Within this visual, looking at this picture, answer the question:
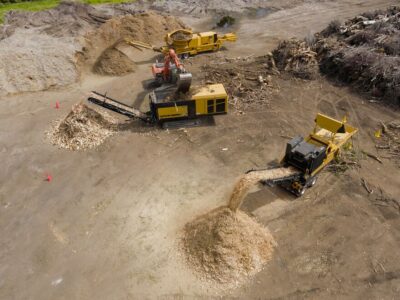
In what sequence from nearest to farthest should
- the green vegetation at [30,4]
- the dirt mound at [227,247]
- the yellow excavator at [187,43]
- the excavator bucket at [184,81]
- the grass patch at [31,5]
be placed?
the dirt mound at [227,247] → the excavator bucket at [184,81] → the yellow excavator at [187,43] → the grass patch at [31,5] → the green vegetation at [30,4]

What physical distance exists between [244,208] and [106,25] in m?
18.2

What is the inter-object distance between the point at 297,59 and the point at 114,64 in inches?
434

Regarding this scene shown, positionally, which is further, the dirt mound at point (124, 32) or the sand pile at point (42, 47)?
the dirt mound at point (124, 32)

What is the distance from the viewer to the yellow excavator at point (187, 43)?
20.7m

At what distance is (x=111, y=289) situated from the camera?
9102mm

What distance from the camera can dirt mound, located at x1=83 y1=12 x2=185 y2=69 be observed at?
72.4 ft

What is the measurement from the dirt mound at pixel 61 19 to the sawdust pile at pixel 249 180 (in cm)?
1808

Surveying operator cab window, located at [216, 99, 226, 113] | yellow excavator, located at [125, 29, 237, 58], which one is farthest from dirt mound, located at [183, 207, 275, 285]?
yellow excavator, located at [125, 29, 237, 58]

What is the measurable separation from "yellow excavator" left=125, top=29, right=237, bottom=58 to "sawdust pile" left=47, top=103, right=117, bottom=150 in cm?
765

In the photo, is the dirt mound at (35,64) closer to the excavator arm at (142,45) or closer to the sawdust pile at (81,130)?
the excavator arm at (142,45)

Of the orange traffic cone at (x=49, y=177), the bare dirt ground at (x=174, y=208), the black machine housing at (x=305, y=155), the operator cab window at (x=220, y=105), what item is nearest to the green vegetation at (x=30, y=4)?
the bare dirt ground at (x=174, y=208)

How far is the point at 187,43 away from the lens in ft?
68.0

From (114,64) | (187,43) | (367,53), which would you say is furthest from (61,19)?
(367,53)

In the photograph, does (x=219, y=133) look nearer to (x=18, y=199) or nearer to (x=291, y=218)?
(x=291, y=218)
